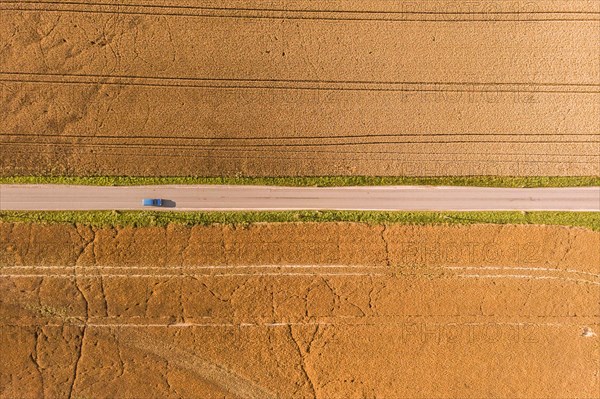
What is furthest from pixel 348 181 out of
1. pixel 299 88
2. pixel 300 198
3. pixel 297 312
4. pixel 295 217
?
pixel 297 312

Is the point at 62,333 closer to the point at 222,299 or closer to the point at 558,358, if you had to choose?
the point at 222,299

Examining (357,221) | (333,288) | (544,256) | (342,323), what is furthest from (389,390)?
(544,256)

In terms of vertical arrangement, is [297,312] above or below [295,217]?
below

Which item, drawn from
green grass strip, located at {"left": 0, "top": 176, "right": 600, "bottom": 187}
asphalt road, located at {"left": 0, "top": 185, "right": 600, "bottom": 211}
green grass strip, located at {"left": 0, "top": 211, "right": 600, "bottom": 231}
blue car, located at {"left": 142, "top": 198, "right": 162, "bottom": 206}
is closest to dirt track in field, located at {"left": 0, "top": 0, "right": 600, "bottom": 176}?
green grass strip, located at {"left": 0, "top": 176, "right": 600, "bottom": 187}

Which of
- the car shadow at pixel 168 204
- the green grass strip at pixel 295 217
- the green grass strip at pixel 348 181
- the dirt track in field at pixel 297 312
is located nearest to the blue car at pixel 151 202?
the car shadow at pixel 168 204

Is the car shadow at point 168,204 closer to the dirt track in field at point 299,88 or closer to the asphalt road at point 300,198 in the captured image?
the asphalt road at point 300,198

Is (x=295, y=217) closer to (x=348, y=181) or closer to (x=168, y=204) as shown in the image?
(x=348, y=181)
